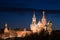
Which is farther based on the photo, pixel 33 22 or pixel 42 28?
pixel 33 22

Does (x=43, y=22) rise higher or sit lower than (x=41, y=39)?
higher

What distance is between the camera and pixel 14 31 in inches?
2055

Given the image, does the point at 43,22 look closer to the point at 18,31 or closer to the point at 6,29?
the point at 18,31

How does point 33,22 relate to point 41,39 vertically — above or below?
above

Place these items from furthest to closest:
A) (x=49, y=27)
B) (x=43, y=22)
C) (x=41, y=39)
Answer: (x=43, y=22) < (x=49, y=27) < (x=41, y=39)

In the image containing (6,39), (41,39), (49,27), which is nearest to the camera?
(41,39)

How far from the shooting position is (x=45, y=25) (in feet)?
174

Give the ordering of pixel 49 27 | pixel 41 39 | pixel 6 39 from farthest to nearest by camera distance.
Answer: pixel 49 27 < pixel 6 39 < pixel 41 39

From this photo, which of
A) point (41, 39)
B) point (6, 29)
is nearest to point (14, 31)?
point (6, 29)

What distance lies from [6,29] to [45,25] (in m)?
12.5

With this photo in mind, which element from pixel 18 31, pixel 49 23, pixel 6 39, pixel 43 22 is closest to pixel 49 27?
pixel 49 23

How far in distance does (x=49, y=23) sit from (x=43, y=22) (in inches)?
Result: 208

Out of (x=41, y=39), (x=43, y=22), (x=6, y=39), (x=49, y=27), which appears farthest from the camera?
(x=43, y=22)

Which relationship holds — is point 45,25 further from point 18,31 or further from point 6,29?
point 6,29
